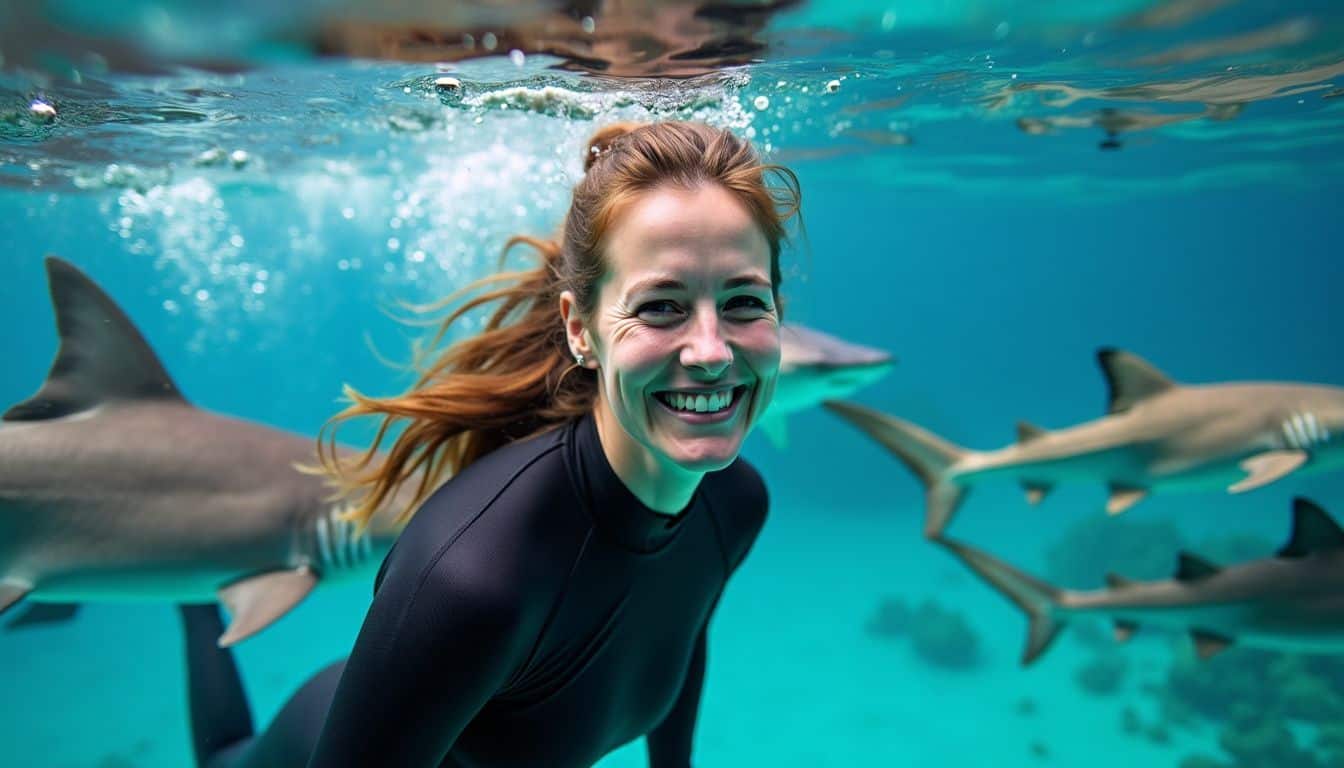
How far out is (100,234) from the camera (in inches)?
1053

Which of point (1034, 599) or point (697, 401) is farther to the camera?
point (1034, 599)

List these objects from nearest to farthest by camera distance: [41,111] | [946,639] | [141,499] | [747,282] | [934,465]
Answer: [747,282] < [141,499] < [934,465] < [41,111] < [946,639]

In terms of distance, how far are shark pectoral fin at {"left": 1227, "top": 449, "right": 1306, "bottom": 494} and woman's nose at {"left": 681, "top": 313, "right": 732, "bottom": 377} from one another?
17.8 feet

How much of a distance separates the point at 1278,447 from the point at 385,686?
6.92 metres

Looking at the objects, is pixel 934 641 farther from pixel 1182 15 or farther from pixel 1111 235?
pixel 1111 235

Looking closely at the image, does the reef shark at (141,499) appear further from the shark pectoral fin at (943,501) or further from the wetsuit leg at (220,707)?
the shark pectoral fin at (943,501)

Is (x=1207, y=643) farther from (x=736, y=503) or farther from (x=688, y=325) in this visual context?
(x=688, y=325)

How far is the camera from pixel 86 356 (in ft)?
12.7

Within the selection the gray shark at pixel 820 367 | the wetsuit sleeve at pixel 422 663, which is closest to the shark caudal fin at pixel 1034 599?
the gray shark at pixel 820 367

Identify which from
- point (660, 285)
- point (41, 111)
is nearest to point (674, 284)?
point (660, 285)

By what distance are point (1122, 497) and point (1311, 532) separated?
1.35 metres

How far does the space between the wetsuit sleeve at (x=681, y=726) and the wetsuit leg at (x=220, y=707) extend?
1.26 metres

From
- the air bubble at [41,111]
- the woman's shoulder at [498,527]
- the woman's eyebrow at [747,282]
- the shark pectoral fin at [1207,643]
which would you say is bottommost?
the shark pectoral fin at [1207,643]

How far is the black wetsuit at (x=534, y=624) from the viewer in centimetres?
169
